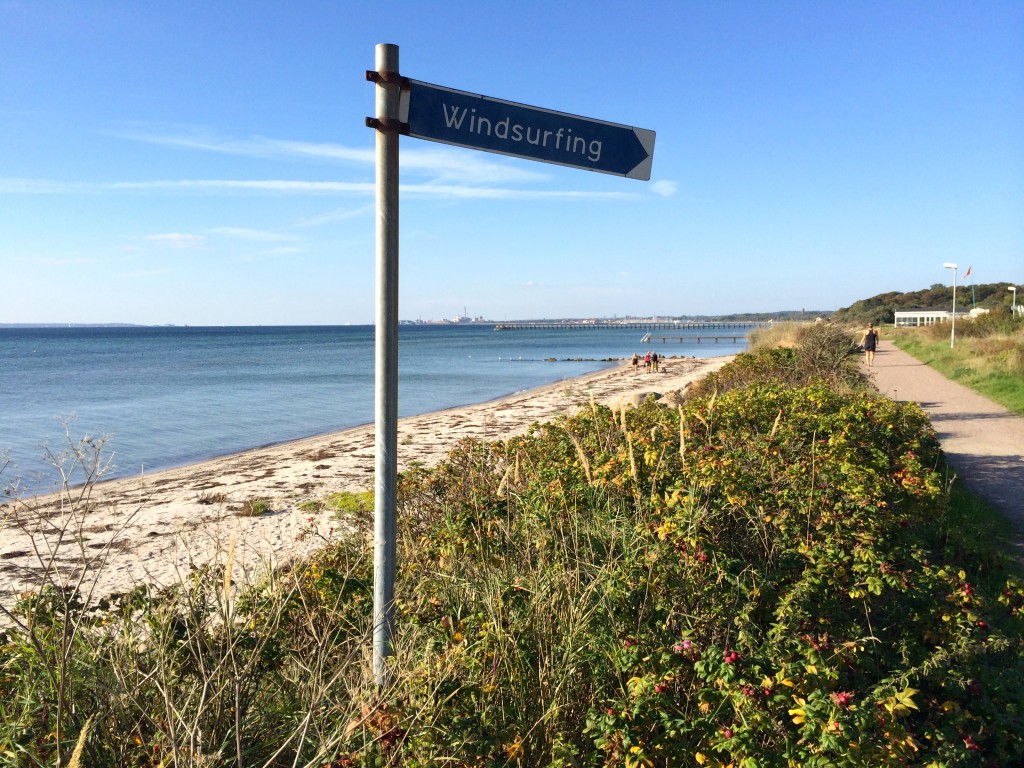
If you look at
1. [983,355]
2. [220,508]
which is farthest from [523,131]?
[983,355]

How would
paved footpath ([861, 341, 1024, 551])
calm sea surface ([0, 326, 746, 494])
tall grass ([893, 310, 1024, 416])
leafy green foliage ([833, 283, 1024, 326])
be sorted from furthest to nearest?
leafy green foliage ([833, 283, 1024, 326]) < calm sea surface ([0, 326, 746, 494]) < tall grass ([893, 310, 1024, 416]) < paved footpath ([861, 341, 1024, 551])

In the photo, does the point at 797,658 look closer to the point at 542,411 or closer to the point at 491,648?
the point at 491,648

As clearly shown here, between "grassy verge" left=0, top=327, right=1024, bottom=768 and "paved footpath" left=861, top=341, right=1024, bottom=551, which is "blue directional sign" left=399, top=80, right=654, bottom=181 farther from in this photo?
"paved footpath" left=861, top=341, right=1024, bottom=551

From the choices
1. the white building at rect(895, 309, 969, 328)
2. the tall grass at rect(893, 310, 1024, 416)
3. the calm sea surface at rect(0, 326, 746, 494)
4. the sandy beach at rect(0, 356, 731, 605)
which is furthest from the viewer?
the white building at rect(895, 309, 969, 328)

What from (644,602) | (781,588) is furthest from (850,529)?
(644,602)

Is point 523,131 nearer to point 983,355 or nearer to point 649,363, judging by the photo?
point 983,355

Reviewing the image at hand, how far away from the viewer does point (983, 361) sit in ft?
64.9

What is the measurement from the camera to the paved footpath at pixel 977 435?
7.40 metres

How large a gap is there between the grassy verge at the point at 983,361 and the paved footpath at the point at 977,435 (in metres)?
0.35

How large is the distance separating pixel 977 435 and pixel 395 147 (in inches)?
441

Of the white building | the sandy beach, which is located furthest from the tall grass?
the white building

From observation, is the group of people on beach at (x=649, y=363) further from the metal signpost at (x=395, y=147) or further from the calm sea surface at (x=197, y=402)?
the metal signpost at (x=395, y=147)

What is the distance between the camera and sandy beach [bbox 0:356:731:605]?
6.77 meters

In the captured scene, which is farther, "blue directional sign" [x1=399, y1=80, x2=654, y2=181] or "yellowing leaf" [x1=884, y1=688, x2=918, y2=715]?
"blue directional sign" [x1=399, y1=80, x2=654, y2=181]
